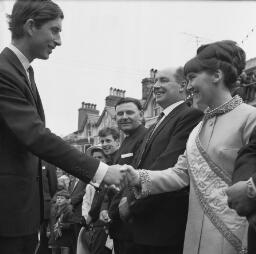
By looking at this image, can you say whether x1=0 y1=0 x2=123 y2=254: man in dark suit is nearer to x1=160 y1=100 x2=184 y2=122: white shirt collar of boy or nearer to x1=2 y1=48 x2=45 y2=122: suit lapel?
x1=2 y1=48 x2=45 y2=122: suit lapel

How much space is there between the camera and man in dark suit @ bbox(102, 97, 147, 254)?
3.57 m

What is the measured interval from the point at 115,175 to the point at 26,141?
65 centimetres

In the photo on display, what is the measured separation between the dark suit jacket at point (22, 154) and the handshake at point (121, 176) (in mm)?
131

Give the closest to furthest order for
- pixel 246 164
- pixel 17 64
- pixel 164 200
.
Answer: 1. pixel 246 164
2. pixel 17 64
3. pixel 164 200

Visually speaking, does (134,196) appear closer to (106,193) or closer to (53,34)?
(53,34)

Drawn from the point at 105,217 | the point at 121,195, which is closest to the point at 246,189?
the point at 121,195

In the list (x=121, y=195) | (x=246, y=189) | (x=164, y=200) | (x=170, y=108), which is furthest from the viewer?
(x=121, y=195)

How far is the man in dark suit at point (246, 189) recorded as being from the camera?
184cm

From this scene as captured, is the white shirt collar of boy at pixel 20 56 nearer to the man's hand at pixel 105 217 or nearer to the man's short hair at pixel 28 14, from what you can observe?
the man's short hair at pixel 28 14

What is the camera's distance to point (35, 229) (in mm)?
2285

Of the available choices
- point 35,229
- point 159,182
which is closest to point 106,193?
point 159,182

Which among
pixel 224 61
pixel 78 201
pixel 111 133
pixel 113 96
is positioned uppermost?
pixel 224 61

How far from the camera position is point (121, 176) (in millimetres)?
2570

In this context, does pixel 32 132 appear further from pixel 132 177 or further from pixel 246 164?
pixel 246 164
